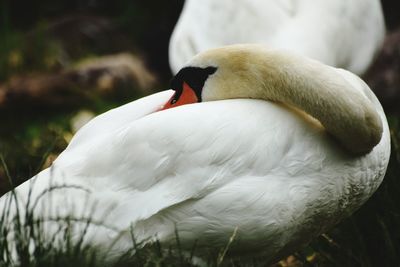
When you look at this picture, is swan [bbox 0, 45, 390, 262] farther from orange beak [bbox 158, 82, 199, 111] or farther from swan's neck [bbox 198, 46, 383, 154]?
orange beak [bbox 158, 82, 199, 111]

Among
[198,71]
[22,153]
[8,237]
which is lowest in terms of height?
[22,153]

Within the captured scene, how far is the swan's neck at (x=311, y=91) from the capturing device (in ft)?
10.8

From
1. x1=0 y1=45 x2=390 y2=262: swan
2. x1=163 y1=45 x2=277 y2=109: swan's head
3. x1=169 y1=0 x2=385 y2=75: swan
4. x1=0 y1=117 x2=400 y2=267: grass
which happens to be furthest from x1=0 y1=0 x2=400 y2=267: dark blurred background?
x1=163 y1=45 x2=277 y2=109: swan's head

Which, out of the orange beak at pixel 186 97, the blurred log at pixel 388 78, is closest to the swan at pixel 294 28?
the blurred log at pixel 388 78

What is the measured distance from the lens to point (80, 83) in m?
9.12

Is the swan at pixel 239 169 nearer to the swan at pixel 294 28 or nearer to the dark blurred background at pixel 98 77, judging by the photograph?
the dark blurred background at pixel 98 77

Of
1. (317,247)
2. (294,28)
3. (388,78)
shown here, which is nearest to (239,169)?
(317,247)

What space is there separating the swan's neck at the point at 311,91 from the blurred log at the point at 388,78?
4993 mm

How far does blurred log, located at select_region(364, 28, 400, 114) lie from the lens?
27.9ft

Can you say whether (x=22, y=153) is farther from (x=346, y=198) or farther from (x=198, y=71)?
(x=346, y=198)

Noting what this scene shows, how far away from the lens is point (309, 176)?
3311mm

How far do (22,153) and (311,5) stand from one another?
2003mm

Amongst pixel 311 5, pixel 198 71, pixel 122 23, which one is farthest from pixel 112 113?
pixel 122 23

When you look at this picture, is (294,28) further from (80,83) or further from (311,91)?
(80,83)
